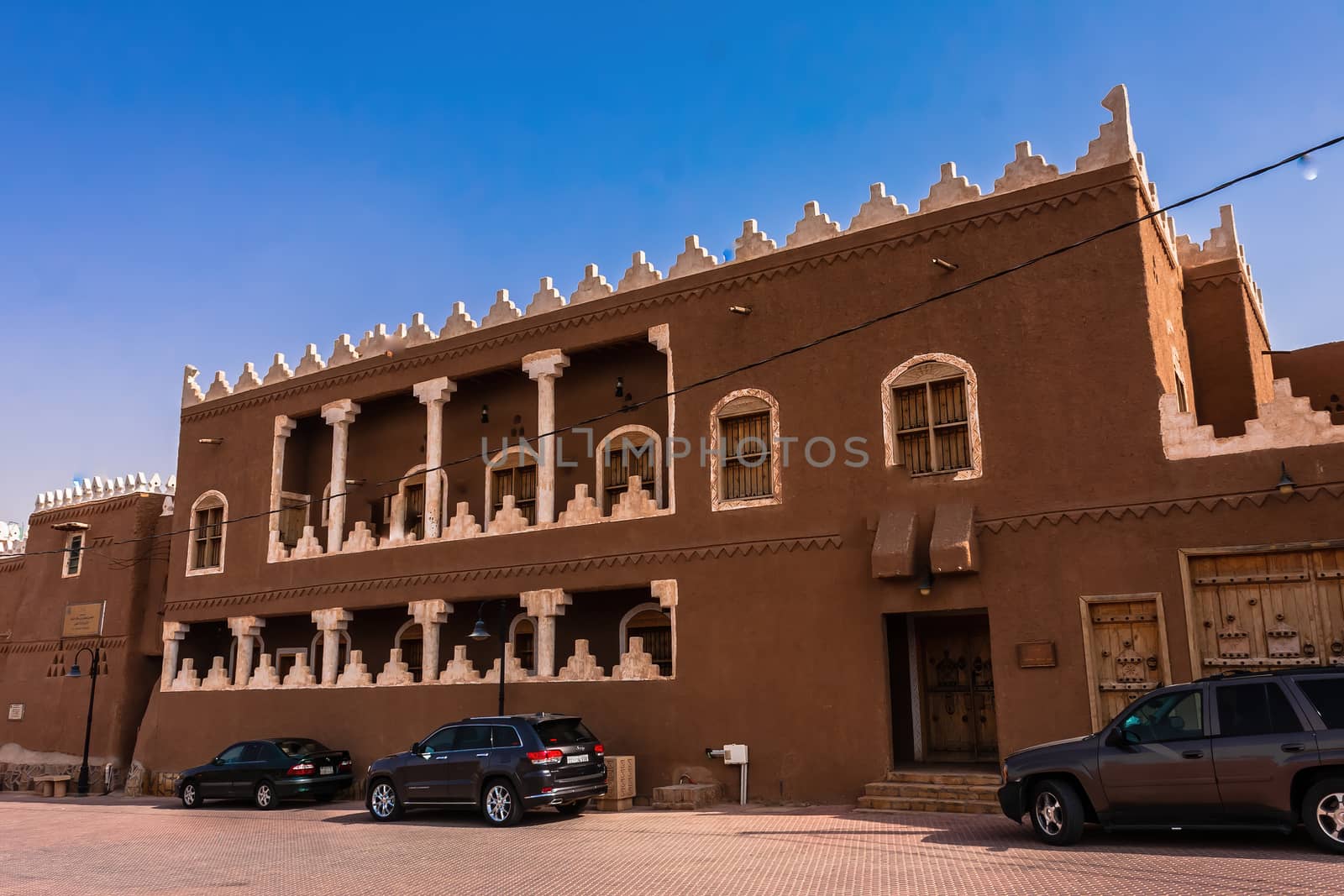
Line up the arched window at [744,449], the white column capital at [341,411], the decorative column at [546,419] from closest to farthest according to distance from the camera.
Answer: the arched window at [744,449] → the decorative column at [546,419] → the white column capital at [341,411]

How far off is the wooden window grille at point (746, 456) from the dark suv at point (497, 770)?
496cm

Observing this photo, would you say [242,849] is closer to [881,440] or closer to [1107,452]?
[881,440]

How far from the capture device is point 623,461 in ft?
72.7

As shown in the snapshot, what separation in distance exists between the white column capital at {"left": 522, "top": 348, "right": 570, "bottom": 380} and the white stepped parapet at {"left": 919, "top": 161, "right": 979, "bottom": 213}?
7789 mm

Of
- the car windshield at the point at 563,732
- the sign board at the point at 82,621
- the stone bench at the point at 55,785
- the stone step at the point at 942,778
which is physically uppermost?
the sign board at the point at 82,621

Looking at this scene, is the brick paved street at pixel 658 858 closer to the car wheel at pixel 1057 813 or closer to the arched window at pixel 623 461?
the car wheel at pixel 1057 813

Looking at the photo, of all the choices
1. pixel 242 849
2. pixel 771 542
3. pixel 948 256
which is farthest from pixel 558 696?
pixel 948 256

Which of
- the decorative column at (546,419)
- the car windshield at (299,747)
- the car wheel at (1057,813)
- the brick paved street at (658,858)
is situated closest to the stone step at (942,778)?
the brick paved street at (658,858)

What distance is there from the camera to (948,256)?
1728 centimetres

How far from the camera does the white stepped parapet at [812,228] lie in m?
18.6

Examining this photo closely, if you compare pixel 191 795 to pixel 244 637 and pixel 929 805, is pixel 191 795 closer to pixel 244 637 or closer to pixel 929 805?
pixel 244 637

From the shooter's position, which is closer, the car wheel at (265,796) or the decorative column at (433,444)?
the car wheel at (265,796)

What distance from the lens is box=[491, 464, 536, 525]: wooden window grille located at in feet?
76.9

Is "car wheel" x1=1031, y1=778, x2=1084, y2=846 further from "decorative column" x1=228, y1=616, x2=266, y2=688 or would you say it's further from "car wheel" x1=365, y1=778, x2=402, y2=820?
"decorative column" x1=228, y1=616, x2=266, y2=688
